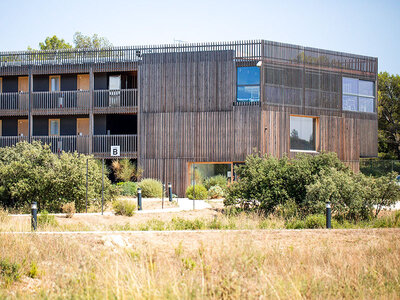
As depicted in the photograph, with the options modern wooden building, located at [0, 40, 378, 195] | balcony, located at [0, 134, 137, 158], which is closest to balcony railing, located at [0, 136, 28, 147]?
modern wooden building, located at [0, 40, 378, 195]

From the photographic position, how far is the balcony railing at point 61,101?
1109 inches

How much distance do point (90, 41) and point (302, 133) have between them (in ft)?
86.5

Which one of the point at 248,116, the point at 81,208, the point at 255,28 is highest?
the point at 255,28

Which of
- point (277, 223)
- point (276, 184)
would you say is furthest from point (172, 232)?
point (276, 184)

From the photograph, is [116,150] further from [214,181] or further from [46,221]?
[46,221]

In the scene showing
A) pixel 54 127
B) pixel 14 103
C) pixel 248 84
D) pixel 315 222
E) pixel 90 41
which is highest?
pixel 90 41

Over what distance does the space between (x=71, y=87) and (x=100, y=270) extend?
23514 millimetres

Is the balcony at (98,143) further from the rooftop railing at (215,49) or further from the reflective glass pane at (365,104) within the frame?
the reflective glass pane at (365,104)

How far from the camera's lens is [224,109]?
26.2 metres

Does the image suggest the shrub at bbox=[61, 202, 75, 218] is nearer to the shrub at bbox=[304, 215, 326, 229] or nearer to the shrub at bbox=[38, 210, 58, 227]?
the shrub at bbox=[38, 210, 58, 227]

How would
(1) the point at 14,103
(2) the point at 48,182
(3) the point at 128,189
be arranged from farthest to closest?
(1) the point at 14,103 → (3) the point at 128,189 → (2) the point at 48,182

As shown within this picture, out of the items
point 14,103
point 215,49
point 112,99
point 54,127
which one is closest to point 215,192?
point 215,49

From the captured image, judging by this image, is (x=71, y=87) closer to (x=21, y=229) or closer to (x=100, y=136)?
(x=100, y=136)

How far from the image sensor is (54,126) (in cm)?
3025
